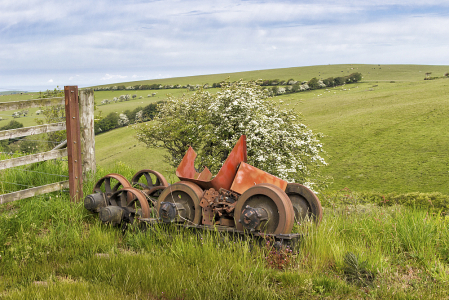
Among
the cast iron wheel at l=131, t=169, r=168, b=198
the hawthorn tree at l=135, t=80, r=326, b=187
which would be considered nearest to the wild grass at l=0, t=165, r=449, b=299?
the cast iron wheel at l=131, t=169, r=168, b=198

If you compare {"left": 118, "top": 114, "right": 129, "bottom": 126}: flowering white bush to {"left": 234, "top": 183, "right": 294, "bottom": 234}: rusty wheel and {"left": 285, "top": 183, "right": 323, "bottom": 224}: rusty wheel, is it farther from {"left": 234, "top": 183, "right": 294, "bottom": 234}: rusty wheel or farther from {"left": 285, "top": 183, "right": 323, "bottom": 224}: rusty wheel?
{"left": 234, "top": 183, "right": 294, "bottom": 234}: rusty wheel

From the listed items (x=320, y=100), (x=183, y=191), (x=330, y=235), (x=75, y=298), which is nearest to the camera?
(x=75, y=298)

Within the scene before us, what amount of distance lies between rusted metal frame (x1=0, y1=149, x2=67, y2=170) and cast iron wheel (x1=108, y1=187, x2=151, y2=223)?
1822 mm

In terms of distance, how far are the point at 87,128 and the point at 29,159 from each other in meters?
1.42

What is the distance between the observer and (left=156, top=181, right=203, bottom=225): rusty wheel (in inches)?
221

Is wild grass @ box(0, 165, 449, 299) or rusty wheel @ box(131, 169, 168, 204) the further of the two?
A: rusty wheel @ box(131, 169, 168, 204)

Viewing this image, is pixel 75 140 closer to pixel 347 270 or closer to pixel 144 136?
pixel 347 270

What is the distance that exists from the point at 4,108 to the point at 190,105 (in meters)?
20.0

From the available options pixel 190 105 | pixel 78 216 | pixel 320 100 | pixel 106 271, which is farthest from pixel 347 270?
pixel 320 100

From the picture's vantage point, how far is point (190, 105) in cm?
2691

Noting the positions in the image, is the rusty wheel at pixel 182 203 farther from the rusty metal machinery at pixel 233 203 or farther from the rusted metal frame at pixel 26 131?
the rusted metal frame at pixel 26 131

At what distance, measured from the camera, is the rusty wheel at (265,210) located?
4.68 meters

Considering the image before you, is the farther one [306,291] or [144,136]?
[144,136]

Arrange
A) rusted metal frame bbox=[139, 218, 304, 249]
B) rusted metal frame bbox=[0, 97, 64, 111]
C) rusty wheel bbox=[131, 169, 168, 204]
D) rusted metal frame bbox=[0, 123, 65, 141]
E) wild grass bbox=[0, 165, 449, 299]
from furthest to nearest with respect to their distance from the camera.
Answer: rusty wheel bbox=[131, 169, 168, 204] < rusted metal frame bbox=[0, 97, 64, 111] < rusted metal frame bbox=[0, 123, 65, 141] < rusted metal frame bbox=[139, 218, 304, 249] < wild grass bbox=[0, 165, 449, 299]
